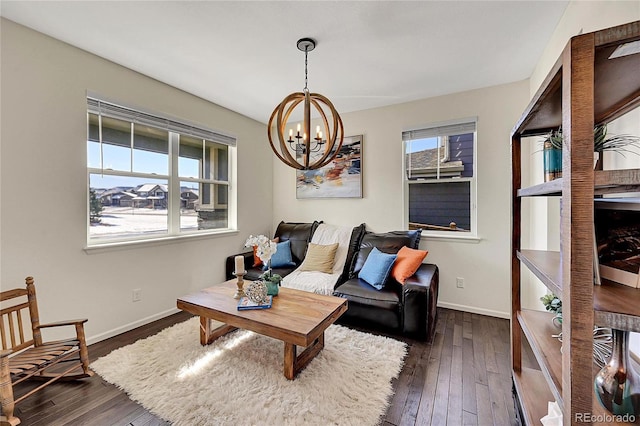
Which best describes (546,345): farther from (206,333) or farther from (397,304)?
(206,333)

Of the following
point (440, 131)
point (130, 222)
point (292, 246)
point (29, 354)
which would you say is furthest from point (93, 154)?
point (440, 131)

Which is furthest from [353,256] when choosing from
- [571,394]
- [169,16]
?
[169,16]

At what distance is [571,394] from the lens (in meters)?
0.73

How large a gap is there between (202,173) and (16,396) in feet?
8.34

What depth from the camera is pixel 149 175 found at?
2932 millimetres

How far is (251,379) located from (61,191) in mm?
2243

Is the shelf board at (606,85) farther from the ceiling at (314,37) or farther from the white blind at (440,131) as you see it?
the white blind at (440,131)

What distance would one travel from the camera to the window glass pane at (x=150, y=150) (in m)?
2.84

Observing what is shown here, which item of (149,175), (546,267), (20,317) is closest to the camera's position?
(546,267)

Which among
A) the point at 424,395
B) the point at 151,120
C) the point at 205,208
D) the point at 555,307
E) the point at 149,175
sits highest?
the point at 151,120

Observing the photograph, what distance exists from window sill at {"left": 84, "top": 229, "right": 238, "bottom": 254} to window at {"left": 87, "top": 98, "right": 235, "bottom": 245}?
0.33ft

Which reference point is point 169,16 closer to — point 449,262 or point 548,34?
point 548,34

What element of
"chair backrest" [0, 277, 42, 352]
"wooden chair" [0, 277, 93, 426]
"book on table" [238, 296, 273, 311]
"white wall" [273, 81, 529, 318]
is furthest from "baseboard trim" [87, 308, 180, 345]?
"white wall" [273, 81, 529, 318]

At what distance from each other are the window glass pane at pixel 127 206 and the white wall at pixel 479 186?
7.73 feet
